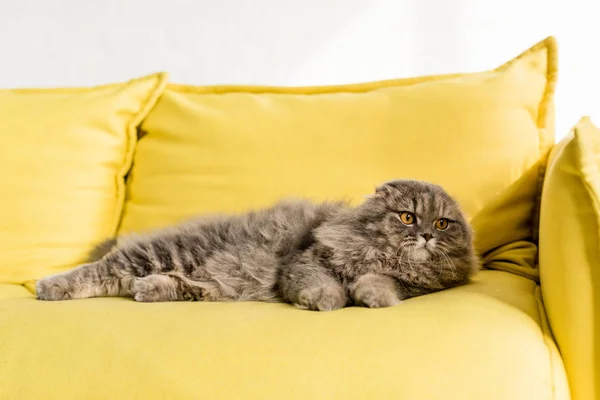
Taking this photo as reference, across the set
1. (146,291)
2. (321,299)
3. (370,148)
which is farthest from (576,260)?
(146,291)

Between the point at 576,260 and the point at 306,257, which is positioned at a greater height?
the point at 576,260

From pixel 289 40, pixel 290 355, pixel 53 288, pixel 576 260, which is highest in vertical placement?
pixel 289 40

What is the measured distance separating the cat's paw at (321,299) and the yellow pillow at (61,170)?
994mm

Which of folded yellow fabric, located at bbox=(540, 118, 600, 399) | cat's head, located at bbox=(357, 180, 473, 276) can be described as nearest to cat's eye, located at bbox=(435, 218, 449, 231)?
cat's head, located at bbox=(357, 180, 473, 276)

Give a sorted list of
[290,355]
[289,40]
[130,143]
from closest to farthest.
Result: [290,355]
[130,143]
[289,40]

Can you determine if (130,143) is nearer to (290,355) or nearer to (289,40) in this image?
(289,40)

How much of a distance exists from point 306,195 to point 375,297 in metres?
0.58

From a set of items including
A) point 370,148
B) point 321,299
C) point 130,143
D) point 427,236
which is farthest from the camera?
point 130,143

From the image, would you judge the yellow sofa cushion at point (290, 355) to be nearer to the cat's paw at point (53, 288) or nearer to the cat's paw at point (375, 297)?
the cat's paw at point (375, 297)

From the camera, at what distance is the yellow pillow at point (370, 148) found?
5.23 feet

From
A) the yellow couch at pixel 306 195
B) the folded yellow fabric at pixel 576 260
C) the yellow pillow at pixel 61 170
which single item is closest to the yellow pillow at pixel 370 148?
the yellow couch at pixel 306 195

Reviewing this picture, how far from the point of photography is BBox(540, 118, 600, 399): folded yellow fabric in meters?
0.96

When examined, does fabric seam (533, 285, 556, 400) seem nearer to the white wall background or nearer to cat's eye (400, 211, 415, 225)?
cat's eye (400, 211, 415, 225)

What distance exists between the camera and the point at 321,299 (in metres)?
1.19
